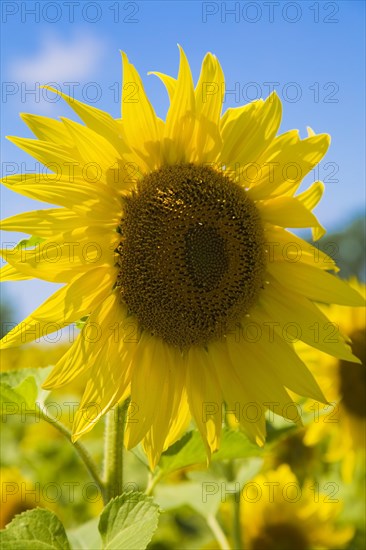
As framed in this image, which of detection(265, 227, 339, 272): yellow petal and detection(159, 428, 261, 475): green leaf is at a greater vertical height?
detection(265, 227, 339, 272): yellow petal

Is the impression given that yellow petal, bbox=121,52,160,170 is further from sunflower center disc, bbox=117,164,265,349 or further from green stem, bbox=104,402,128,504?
green stem, bbox=104,402,128,504

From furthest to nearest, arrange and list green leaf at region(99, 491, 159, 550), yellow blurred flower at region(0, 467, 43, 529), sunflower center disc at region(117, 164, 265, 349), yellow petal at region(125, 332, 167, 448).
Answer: yellow blurred flower at region(0, 467, 43, 529) → sunflower center disc at region(117, 164, 265, 349) → yellow petal at region(125, 332, 167, 448) → green leaf at region(99, 491, 159, 550)

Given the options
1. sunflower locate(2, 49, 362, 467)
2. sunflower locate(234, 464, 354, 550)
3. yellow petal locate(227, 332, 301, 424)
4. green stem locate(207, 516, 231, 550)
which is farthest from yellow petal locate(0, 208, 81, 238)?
sunflower locate(234, 464, 354, 550)

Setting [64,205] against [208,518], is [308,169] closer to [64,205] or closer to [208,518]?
[64,205]

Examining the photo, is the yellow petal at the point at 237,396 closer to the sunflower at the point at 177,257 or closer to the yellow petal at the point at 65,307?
the sunflower at the point at 177,257

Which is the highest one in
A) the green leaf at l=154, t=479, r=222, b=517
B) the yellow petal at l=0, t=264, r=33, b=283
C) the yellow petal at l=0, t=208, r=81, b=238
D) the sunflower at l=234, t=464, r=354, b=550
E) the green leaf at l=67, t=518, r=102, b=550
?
the yellow petal at l=0, t=208, r=81, b=238

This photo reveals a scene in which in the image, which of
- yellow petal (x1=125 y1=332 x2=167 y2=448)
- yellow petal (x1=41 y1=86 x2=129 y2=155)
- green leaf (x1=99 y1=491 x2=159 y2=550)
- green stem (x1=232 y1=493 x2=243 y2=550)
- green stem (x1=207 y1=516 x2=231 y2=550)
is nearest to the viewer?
green leaf (x1=99 y1=491 x2=159 y2=550)

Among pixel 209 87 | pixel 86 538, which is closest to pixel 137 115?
pixel 209 87
